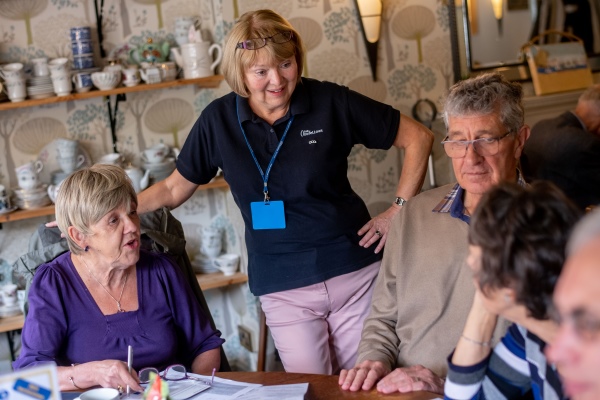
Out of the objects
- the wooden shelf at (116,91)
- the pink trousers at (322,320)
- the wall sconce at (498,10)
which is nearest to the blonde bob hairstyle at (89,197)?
the pink trousers at (322,320)

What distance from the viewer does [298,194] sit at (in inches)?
108

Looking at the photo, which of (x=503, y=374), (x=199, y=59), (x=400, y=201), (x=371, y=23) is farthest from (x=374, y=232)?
(x=371, y=23)

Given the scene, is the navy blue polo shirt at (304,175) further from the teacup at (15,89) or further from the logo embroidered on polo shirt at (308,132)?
the teacup at (15,89)

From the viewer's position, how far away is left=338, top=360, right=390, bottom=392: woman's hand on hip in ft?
6.57

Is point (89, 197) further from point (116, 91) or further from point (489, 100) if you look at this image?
point (116, 91)

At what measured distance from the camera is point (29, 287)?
2.50 m

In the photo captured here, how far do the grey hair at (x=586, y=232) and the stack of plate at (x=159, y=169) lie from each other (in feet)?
9.81

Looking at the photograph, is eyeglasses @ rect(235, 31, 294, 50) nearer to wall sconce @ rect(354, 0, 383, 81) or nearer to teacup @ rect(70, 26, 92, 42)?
teacup @ rect(70, 26, 92, 42)

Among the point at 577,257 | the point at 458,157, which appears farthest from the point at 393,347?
the point at 577,257

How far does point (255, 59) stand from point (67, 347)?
1.03 meters

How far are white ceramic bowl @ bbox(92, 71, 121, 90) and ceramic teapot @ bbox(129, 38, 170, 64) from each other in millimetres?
192

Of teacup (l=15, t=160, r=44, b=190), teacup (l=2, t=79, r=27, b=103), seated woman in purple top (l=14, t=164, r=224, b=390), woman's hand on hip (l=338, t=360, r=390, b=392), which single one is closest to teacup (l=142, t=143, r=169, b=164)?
teacup (l=15, t=160, r=44, b=190)

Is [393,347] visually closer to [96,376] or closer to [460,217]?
[460,217]

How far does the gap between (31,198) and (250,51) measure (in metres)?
1.59
